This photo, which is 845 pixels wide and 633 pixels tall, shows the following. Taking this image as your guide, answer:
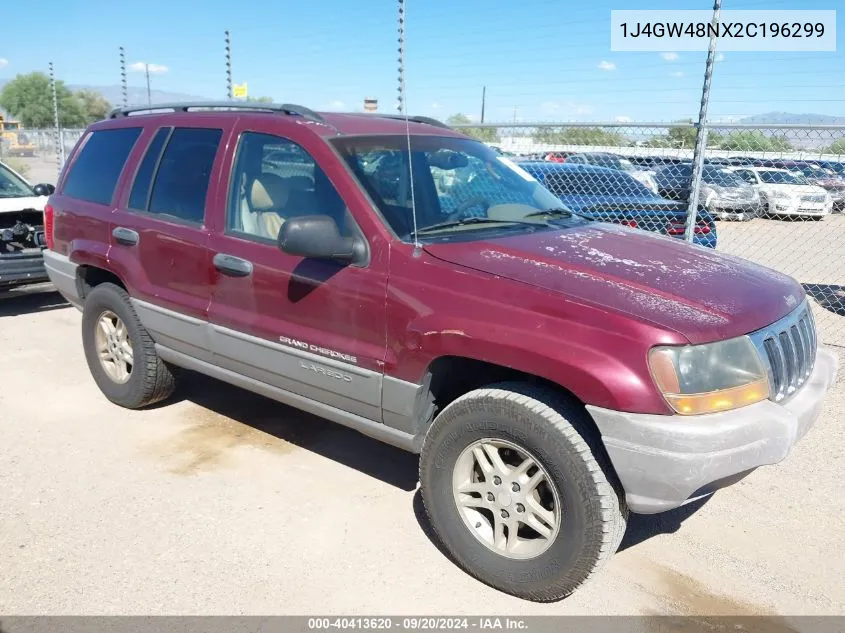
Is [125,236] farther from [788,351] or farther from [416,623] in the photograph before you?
[788,351]

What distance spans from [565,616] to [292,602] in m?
1.10

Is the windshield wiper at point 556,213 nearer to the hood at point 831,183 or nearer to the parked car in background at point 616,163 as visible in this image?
the parked car in background at point 616,163

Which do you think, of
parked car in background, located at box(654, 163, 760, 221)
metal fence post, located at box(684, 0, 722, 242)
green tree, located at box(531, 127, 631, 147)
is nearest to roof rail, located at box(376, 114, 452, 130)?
metal fence post, located at box(684, 0, 722, 242)

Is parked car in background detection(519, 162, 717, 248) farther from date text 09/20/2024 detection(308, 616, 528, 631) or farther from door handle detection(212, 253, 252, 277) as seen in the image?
date text 09/20/2024 detection(308, 616, 528, 631)

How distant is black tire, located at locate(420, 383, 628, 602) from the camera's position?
270cm

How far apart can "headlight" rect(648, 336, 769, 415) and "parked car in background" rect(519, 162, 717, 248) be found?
3.93m

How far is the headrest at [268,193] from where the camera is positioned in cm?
379

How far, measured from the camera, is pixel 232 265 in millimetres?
3766

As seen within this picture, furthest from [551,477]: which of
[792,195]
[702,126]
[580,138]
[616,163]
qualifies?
[792,195]

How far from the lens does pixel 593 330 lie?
2643 mm

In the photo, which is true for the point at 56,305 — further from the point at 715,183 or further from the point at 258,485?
the point at 715,183

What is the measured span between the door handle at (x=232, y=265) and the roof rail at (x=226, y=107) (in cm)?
82

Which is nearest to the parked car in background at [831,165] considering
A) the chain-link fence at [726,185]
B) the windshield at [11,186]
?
the chain-link fence at [726,185]

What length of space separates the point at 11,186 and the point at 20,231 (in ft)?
3.28
